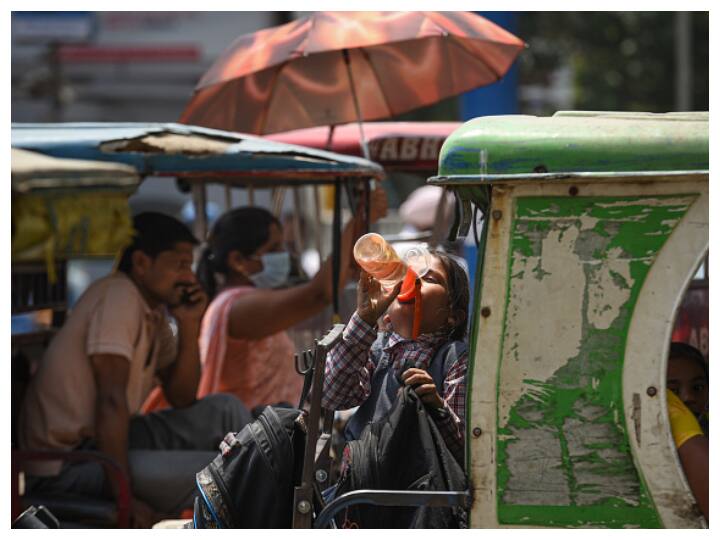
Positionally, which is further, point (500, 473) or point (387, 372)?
point (387, 372)

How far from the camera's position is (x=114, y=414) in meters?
4.21

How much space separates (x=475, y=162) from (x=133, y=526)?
250cm

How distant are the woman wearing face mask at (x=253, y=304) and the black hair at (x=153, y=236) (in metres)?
0.41

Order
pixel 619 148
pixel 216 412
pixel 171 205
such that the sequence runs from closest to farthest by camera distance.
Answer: pixel 619 148 < pixel 216 412 < pixel 171 205

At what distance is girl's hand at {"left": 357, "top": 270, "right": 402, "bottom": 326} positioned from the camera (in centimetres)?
265

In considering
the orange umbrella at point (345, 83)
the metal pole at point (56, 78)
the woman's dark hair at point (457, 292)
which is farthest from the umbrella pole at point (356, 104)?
the metal pole at point (56, 78)

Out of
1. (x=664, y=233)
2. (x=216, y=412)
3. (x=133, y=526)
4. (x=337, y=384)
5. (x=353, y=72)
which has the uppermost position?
(x=353, y=72)

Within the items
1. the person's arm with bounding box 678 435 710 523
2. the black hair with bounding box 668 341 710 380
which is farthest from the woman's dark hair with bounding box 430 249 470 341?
the person's arm with bounding box 678 435 710 523

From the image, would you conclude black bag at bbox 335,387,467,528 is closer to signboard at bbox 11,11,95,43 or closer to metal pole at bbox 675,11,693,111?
signboard at bbox 11,11,95,43

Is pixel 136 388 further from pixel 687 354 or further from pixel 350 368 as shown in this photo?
pixel 687 354

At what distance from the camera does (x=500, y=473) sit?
224 centimetres

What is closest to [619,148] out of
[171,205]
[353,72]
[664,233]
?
[664,233]

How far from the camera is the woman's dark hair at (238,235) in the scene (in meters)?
5.29

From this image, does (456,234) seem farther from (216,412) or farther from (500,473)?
(216,412)
